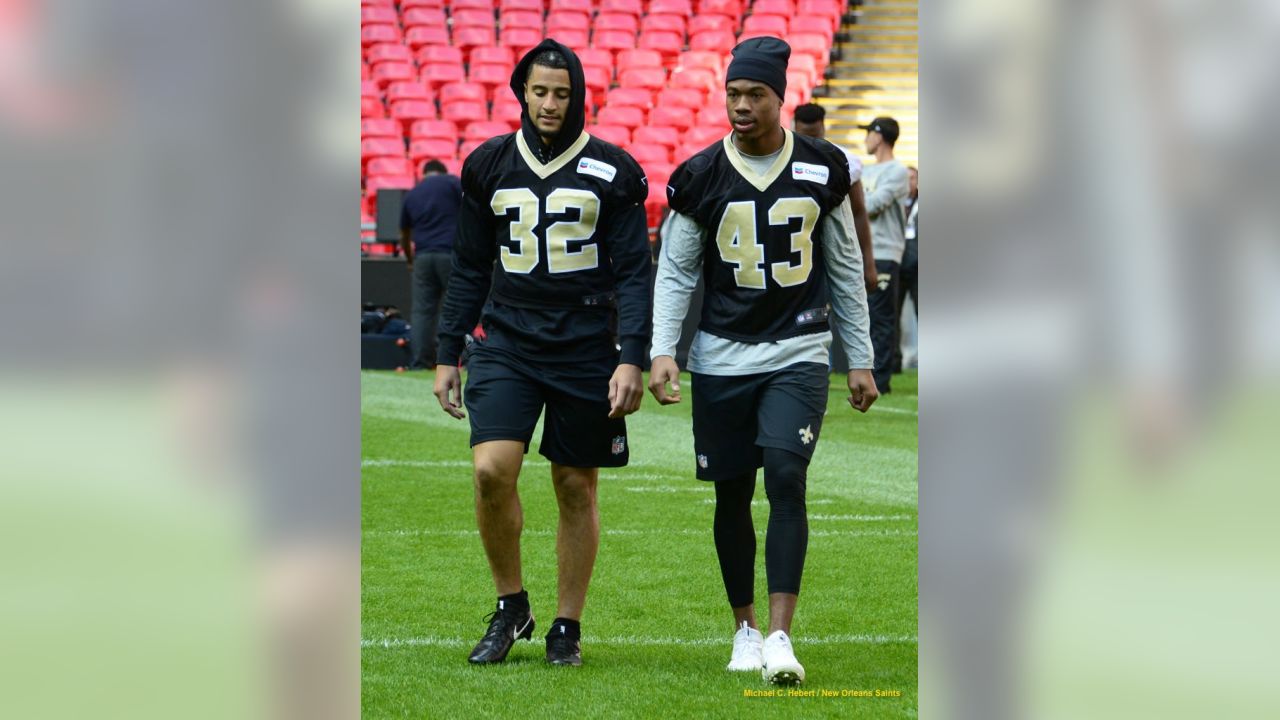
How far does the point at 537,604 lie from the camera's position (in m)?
5.93

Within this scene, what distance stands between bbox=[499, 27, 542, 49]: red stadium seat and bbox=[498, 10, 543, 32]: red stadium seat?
8 centimetres

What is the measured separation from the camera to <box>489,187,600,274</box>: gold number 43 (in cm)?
476

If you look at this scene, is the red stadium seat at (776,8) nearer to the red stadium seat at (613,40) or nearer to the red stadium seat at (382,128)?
the red stadium seat at (613,40)

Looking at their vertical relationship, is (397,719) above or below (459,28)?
below

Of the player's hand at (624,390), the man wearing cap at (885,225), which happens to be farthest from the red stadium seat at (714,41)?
the player's hand at (624,390)

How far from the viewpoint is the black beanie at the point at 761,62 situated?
14.8 ft

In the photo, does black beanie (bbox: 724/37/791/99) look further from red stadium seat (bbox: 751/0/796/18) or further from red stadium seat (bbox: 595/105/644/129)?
red stadium seat (bbox: 751/0/796/18)

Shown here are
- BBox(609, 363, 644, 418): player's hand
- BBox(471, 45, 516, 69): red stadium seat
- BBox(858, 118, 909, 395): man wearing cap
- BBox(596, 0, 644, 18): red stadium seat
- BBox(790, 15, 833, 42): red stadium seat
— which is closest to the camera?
BBox(609, 363, 644, 418): player's hand

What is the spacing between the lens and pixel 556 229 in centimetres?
478

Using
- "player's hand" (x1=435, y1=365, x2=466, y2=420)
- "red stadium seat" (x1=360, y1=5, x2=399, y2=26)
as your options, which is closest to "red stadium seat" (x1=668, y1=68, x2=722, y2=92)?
"red stadium seat" (x1=360, y1=5, x2=399, y2=26)

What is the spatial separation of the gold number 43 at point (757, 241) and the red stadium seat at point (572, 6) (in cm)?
1873
